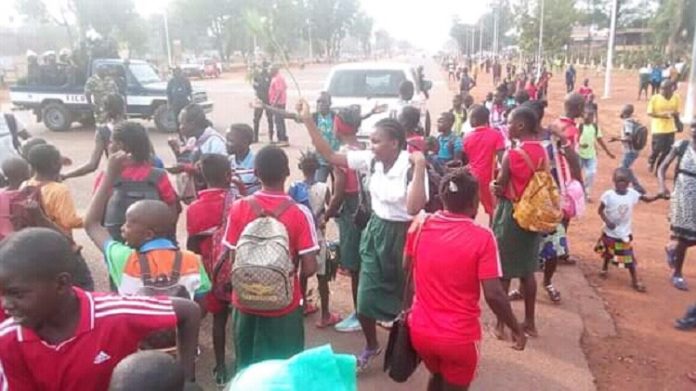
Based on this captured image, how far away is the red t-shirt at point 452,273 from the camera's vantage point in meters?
2.70

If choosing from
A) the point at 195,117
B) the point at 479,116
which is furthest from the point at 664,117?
the point at 195,117

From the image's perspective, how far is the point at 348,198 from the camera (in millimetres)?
4512

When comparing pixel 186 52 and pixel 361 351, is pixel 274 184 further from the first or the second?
pixel 186 52

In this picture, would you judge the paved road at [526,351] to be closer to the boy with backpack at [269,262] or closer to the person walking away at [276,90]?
the boy with backpack at [269,262]

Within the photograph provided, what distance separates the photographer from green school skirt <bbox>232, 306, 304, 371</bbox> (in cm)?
306

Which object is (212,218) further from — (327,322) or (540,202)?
(540,202)

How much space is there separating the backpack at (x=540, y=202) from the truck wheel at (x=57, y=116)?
576 inches

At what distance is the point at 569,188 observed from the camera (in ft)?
15.4

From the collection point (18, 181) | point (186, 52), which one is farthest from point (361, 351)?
point (186, 52)

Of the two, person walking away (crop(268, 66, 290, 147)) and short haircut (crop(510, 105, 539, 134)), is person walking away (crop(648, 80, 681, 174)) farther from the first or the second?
person walking away (crop(268, 66, 290, 147))

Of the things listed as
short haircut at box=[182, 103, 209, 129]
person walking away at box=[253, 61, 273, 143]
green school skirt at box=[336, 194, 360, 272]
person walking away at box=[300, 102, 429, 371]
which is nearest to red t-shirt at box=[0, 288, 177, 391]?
person walking away at box=[300, 102, 429, 371]

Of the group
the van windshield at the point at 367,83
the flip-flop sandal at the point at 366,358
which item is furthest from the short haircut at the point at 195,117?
the van windshield at the point at 367,83

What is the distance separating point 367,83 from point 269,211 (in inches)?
283

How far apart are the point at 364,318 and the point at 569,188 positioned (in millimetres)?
1975
